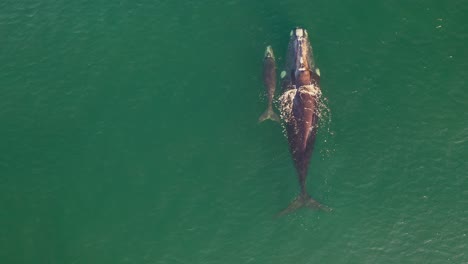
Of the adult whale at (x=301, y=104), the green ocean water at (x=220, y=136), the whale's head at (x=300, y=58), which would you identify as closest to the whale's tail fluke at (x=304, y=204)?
the adult whale at (x=301, y=104)

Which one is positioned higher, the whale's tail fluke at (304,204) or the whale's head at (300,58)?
the whale's head at (300,58)

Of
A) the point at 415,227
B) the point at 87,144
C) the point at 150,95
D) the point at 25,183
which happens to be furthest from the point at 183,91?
the point at 415,227

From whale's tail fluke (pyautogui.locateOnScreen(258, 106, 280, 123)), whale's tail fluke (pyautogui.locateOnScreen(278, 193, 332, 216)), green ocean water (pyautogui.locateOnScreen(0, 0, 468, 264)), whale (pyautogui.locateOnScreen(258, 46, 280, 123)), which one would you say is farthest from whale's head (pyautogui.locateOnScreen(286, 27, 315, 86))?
whale's tail fluke (pyautogui.locateOnScreen(278, 193, 332, 216))

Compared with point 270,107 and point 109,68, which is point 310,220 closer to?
point 270,107

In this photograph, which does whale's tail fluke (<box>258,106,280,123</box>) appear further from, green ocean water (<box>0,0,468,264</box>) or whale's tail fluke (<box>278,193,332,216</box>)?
whale's tail fluke (<box>278,193,332,216</box>)

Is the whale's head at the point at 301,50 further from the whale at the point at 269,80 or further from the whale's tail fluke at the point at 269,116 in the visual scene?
the whale's tail fluke at the point at 269,116

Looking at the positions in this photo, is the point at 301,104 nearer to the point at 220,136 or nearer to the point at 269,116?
the point at 269,116
